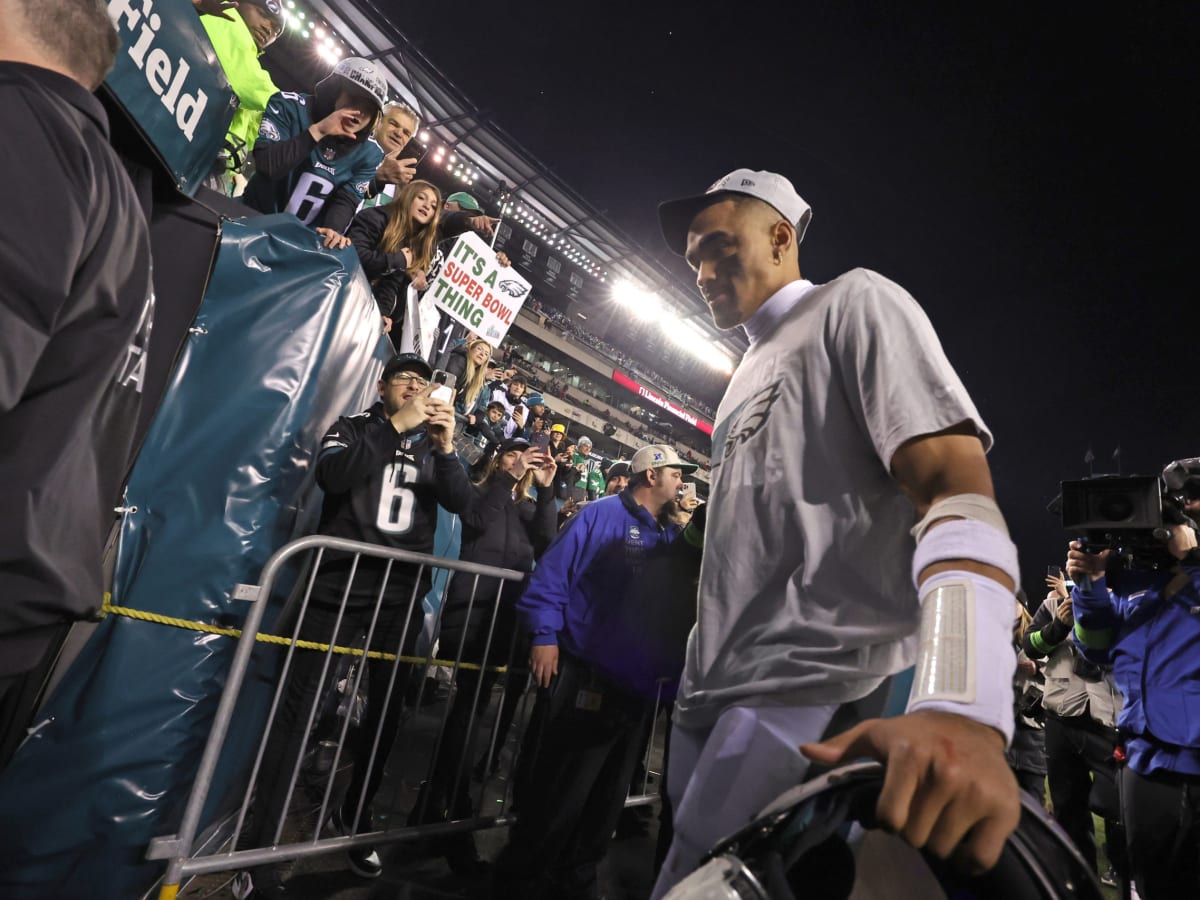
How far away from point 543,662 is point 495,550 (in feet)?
4.96

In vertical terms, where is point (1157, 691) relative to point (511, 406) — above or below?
below

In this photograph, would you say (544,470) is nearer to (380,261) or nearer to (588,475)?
(380,261)

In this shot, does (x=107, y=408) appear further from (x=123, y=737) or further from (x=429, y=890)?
(x=429, y=890)

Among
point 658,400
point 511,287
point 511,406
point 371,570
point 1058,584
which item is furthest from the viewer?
point 658,400

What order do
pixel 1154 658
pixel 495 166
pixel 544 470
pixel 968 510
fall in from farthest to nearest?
pixel 495 166 → pixel 544 470 → pixel 1154 658 → pixel 968 510

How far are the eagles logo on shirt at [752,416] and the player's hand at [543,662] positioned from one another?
207 centimetres

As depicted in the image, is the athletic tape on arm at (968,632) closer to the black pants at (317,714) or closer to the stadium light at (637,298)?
the black pants at (317,714)

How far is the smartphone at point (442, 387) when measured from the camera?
3168 mm

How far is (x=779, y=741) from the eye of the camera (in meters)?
1.05

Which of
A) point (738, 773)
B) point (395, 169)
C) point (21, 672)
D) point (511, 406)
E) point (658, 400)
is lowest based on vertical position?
point (21, 672)

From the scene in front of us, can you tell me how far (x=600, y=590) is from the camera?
332cm

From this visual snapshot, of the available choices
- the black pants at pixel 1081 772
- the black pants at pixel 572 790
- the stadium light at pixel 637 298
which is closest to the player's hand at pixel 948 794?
the black pants at pixel 572 790

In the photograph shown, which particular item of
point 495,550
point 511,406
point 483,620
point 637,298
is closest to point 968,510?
point 483,620

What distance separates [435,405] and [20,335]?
2139 mm
